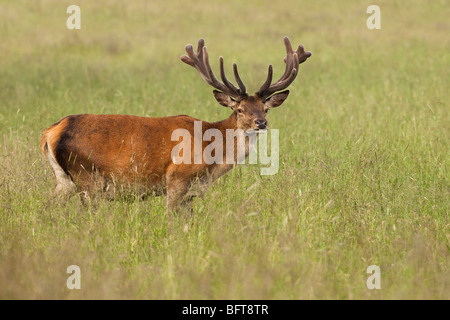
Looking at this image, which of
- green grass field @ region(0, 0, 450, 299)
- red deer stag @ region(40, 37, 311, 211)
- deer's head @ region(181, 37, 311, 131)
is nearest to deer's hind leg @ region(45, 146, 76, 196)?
red deer stag @ region(40, 37, 311, 211)

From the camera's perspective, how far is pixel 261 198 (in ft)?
20.9

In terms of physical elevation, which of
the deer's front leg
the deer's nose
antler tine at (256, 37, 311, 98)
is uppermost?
antler tine at (256, 37, 311, 98)

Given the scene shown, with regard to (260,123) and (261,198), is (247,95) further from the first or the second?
(261,198)

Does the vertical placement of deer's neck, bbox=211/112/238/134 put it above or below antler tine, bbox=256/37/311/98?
below

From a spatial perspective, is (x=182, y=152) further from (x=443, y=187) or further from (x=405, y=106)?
(x=405, y=106)

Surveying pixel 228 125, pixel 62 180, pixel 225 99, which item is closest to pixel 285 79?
pixel 225 99

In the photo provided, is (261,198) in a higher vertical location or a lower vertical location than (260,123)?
lower

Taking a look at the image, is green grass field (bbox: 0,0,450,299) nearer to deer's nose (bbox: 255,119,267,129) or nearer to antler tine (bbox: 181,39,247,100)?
deer's nose (bbox: 255,119,267,129)

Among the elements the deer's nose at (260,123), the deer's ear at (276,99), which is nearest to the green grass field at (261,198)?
the deer's nose at (260,123)

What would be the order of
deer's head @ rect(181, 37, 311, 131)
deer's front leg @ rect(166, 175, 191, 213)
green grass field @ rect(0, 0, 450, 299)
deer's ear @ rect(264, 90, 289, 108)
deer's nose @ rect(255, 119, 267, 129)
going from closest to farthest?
1. green grass field @ rect(0, 0, 450, 299)
2. deer's front leg @ rect(166, 175, 191, 213)
3. deer's nose @ rect(255, 119, 267, 129)
4. deer's head @ rect(181, 37, 311, 131)
5. deer's ear @ rect(264, 90, 289, 108)

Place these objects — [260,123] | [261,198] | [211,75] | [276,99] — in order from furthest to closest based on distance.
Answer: [211,75] → [276,99] → [260,123] → [261,198]

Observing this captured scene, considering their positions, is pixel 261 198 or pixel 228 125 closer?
pixel 261 198

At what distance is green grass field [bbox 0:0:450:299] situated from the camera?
187 inches

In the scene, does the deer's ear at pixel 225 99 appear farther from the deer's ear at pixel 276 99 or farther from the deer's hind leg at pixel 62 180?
the deer's hind leg at pixel 62 180
